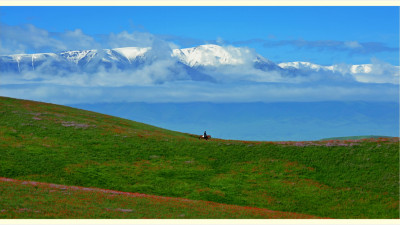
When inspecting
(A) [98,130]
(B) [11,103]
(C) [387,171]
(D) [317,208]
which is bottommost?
(D) [317,208]

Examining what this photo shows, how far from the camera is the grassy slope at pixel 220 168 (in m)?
52.3

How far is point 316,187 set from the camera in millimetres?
55719

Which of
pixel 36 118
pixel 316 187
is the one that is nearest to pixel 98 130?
pixel 36 118

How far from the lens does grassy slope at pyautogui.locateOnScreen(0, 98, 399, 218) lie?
52.3 metres

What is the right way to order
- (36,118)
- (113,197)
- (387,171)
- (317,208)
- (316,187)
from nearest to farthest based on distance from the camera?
(113,197)
(317,208)
(316,187)
(387,171)
(36,118)

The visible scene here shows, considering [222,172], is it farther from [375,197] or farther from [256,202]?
[375,197]

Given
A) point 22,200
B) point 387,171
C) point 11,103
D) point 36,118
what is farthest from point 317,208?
point 11,103

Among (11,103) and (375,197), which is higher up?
(11,103)

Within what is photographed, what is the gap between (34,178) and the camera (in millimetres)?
56719

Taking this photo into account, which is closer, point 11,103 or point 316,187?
point 316,187

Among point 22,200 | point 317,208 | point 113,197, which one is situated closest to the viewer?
point 22,200

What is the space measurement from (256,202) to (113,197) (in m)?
17.6

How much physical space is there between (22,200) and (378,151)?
174 ft

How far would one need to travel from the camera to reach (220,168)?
6388cm
